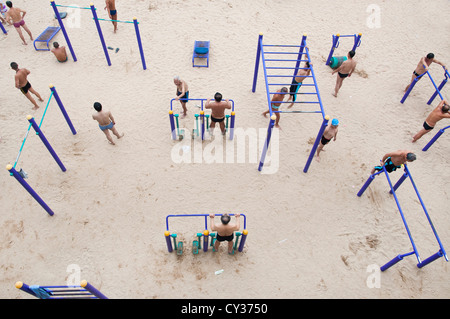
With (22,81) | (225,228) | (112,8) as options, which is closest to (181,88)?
(225,228)

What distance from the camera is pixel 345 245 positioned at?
19.9ft

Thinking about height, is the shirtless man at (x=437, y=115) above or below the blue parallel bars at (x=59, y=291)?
above

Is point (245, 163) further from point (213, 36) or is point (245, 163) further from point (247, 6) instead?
point (247, 6)

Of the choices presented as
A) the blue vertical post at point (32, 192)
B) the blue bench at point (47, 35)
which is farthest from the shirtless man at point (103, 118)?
the blue bench at point (47, 35)

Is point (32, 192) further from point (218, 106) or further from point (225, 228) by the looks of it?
point (218, 106)

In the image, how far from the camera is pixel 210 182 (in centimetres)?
688

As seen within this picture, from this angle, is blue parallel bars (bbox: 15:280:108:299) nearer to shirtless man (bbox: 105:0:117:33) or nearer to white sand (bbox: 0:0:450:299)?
white sand (bbox: 0:0:450:299)

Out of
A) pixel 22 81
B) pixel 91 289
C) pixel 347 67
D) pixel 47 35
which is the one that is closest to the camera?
pixel 91 289

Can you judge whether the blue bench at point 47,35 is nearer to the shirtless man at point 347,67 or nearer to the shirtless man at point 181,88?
the shirtless man at point 181,88

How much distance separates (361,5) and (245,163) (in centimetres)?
978

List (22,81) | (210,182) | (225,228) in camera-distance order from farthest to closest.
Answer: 1. (22,81)
2. (210,182)
3. (225,228)

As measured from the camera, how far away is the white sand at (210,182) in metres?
5.64

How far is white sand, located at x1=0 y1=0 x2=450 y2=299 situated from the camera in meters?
5.64
